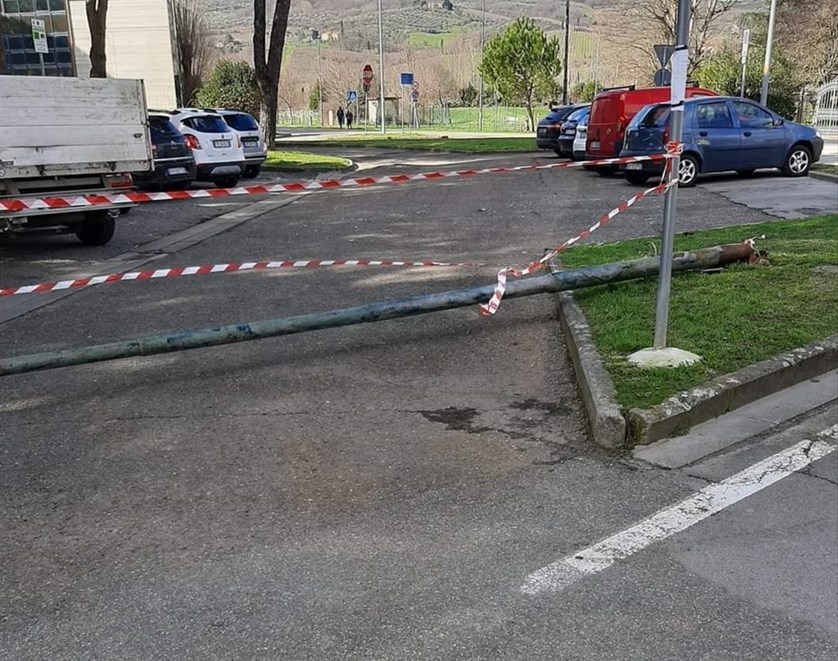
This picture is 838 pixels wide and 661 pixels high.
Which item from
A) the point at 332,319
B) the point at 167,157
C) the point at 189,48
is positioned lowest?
the point at 332,319

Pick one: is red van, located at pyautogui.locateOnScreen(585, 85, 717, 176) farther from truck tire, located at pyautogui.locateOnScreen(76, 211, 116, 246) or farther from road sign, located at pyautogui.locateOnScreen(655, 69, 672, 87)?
truck tire, located at pyautogui.locateOnScreen(76, 211, 116, 246)

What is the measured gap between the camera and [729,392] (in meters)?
4.83

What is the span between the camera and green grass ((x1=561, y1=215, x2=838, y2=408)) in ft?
16.6

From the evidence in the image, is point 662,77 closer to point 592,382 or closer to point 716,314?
point 716,314

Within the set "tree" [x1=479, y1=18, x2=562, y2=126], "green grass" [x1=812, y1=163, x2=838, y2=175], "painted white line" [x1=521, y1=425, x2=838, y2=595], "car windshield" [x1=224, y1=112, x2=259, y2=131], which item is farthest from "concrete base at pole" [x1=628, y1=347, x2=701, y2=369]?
"tree" [x1=479, y1=18, x2=562, y2=126]

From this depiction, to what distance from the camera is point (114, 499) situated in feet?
12.8

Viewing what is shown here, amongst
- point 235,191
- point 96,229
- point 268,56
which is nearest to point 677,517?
point 235,191

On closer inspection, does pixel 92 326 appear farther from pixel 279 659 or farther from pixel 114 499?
pixel 279 659

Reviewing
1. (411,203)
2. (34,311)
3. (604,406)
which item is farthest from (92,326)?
(411,203)

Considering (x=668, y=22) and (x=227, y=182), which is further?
(x=668, y=22)

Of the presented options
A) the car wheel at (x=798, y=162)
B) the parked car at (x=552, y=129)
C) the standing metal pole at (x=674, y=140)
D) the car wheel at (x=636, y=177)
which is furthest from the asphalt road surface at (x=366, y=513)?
the parked car at (x=552, y=129)

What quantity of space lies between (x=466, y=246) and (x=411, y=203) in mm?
5113

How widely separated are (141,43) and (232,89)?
29.2ft

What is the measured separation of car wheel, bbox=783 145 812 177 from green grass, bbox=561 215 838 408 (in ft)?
29.5
